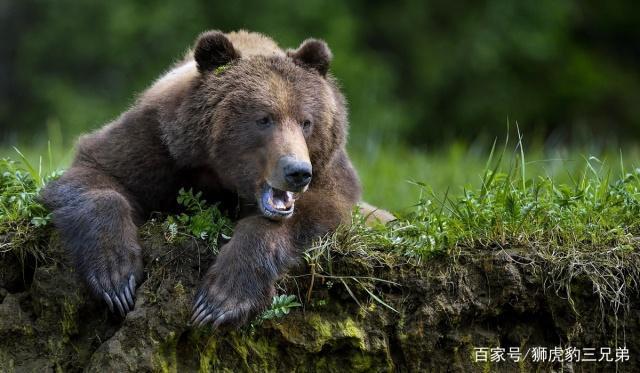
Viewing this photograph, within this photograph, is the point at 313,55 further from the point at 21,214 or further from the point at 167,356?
the point at 167,356

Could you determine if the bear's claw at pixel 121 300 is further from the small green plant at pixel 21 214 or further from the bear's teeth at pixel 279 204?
the bear's teeth at pixel 279 204

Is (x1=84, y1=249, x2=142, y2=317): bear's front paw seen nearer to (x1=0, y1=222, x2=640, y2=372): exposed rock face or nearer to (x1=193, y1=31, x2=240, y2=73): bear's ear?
(x1=0, y1=222, x2=640, y2=372): exposed rock face

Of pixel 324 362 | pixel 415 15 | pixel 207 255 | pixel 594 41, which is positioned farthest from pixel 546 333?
→ pixel 594 41

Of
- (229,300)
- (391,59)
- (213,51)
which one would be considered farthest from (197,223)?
(391,59)

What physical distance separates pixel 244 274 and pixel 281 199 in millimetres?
568

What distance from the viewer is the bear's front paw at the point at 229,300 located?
421 cm

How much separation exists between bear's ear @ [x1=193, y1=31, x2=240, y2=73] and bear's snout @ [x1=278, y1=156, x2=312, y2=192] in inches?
33.6

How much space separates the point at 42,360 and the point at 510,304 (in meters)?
2.13

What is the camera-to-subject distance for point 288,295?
14.7ft

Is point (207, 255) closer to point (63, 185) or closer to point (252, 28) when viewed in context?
point (63, 185)

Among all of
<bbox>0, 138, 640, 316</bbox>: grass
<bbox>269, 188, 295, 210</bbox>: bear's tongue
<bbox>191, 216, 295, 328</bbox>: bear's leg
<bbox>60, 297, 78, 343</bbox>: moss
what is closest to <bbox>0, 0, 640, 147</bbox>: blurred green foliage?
<bbox>0, 138, 640, 316</bbox>: grass

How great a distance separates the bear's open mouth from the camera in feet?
15.3

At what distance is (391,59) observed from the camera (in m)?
18.4

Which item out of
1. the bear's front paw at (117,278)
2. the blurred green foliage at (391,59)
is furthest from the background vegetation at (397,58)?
the bear's front paw at (117,278)
